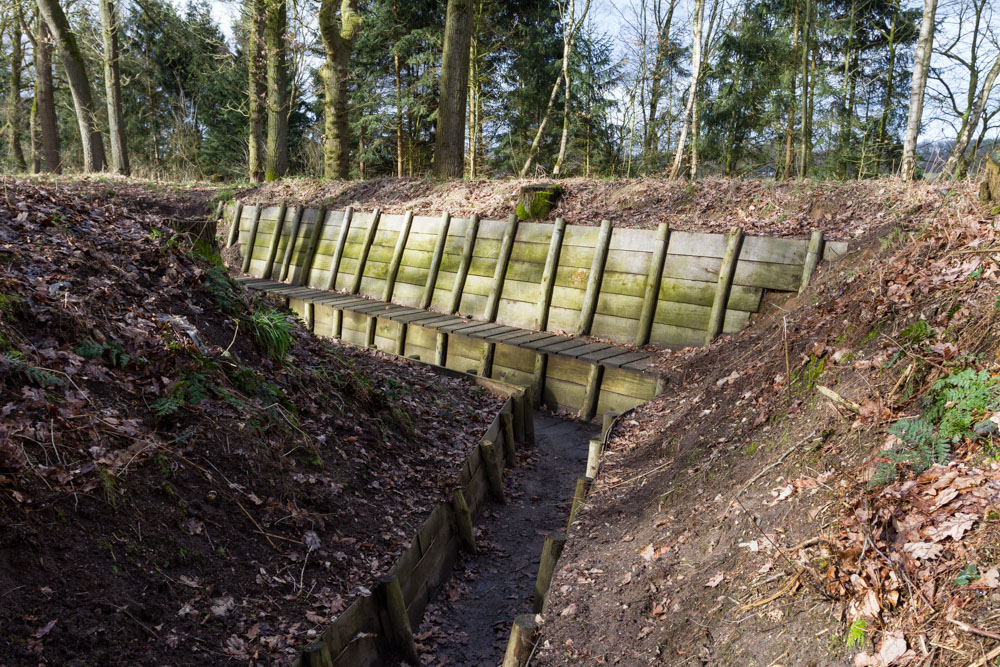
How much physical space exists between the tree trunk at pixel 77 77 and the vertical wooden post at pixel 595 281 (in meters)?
18.4

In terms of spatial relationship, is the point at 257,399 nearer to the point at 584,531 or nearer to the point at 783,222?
the point at 584,531

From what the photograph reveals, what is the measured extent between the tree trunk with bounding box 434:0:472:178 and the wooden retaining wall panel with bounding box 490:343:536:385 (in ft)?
21.5

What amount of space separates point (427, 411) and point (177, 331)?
2.82 m

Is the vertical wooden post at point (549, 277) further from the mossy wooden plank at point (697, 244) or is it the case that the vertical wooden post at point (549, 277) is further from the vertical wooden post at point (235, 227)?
the vertical wooden post at point (235, 227)

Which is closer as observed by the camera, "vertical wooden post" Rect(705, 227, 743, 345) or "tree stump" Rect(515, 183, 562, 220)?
"vertical wooden post" Rect(705, 227, 743, 345)

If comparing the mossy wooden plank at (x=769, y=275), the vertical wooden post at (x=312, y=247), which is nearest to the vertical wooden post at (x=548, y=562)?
the mossy wooden plank at (x=769, y=275)

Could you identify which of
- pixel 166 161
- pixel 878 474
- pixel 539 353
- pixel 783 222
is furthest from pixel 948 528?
pixel 166 161

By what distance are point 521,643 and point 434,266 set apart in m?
8.01

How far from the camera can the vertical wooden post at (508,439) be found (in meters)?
6.82

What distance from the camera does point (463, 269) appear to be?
33.4ft

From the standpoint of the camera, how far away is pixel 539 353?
8.12 meters

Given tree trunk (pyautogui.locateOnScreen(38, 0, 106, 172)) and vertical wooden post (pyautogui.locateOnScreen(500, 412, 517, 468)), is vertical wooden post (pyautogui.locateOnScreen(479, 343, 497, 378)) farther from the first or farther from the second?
tree trunk (pyautogui.locateOnScreen(38, 0, 106, 172))

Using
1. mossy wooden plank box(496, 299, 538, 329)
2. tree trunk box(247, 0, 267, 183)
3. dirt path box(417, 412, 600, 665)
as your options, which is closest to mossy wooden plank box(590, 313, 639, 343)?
mossy wooden plank box(496, 299, 538, 329)

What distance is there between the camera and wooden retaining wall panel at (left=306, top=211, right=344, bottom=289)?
12.6 meters
